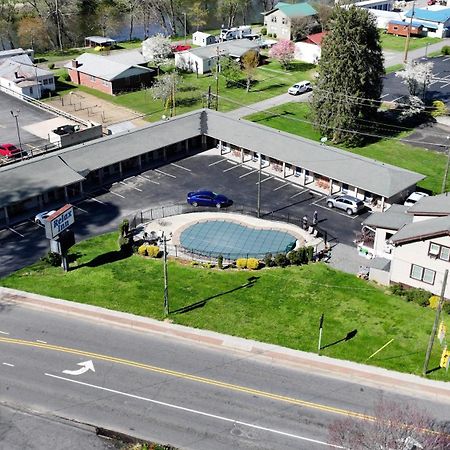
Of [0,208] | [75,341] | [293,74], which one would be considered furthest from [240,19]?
[75,341]

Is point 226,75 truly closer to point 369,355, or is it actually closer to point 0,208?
point 0,208

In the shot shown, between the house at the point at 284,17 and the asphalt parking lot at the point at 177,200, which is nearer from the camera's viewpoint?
the asphalt parking lot at the point at 177,200

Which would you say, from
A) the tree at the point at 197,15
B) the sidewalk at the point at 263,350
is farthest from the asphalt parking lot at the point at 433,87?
the sidewalk at the point at 263,350

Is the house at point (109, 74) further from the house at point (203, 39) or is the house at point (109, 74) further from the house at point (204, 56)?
the house at point (203, 39)

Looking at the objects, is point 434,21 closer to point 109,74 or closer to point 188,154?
point 109,74

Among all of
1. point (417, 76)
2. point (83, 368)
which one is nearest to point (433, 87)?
point (417, 76)

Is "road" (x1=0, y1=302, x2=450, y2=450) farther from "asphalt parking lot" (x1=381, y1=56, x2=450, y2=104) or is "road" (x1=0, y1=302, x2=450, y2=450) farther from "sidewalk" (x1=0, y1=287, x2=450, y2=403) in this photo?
"asphalt parking lot" (x1=381, y1=56, x2=450, y2=104)
